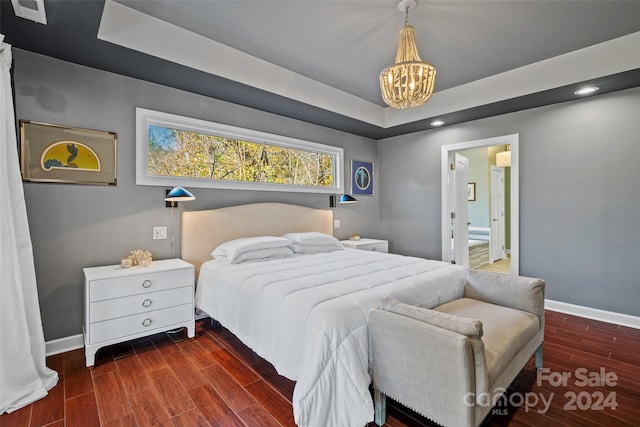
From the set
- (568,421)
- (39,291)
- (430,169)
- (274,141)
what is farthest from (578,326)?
(39,291)

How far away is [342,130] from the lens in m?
4.51

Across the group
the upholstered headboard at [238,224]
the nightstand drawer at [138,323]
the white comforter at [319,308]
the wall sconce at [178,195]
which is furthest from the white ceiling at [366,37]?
the nightstand drawer at [138,323]

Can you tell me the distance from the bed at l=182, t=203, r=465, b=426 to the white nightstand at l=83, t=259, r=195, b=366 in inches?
9.1

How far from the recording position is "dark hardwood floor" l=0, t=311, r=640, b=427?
1.66 m

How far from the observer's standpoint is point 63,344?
2.41 meters

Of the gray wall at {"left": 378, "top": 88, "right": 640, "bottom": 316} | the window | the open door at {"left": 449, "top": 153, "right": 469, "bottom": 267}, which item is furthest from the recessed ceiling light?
the window

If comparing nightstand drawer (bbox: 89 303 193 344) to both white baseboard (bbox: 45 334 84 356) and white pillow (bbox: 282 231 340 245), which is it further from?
white pillow (bbox: 282 231 340 245)

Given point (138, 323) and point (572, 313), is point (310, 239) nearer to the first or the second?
point (138, 323)

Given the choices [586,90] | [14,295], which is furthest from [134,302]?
[586,90]

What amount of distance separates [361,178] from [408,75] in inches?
112

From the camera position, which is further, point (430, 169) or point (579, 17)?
point (430, 169)

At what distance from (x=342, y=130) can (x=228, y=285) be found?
3.03m

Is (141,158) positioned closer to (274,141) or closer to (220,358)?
(274,141)

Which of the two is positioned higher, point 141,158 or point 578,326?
point 141,158
